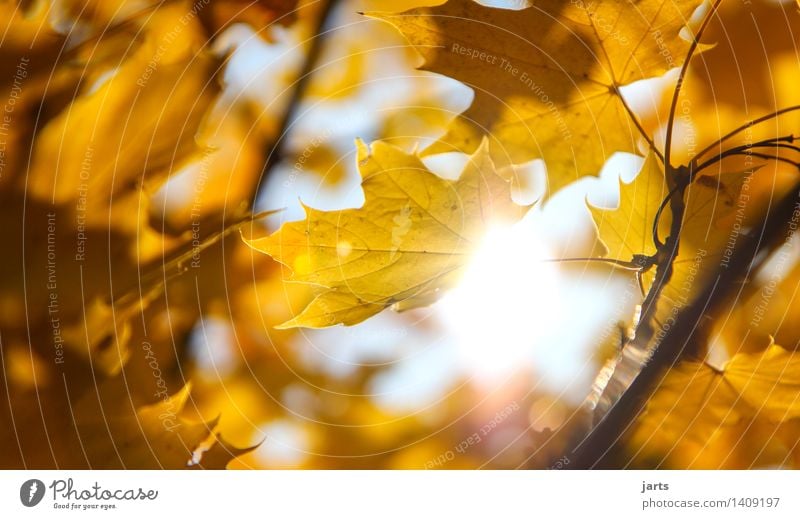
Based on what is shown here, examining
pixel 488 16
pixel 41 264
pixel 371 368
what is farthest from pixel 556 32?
pixel 41 264

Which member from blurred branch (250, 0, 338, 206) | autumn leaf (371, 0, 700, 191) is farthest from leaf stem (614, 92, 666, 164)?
blurred branch (250, 0, 338, 206)

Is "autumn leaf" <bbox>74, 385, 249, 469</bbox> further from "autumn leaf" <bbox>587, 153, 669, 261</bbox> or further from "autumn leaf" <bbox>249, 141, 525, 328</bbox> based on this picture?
"autumn leaf" <bbox>587, 153, 669, 261</bbox>

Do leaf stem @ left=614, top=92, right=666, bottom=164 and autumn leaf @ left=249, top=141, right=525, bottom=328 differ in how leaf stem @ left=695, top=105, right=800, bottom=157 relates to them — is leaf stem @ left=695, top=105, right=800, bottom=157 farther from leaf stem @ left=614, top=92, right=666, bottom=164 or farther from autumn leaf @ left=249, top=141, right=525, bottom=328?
autumn leaf @ left=249, top=141, right=525, bottom=328

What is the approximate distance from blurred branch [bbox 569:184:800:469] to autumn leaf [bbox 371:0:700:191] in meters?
0.13

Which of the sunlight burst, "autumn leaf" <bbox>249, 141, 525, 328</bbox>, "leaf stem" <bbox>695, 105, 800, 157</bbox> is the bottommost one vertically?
the sunlight burst

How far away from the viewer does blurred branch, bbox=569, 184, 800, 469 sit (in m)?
0.47

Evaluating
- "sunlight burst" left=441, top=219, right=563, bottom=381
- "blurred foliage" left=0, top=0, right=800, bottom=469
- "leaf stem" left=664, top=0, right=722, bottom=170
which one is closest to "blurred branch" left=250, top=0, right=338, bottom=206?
"blurred foliage" left=0, top=0, right=800, bottom=469

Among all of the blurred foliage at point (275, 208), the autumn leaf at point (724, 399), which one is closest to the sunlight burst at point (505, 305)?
the blurred foliage at point (275, 208)

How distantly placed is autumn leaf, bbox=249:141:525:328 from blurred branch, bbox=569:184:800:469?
162 millimetres

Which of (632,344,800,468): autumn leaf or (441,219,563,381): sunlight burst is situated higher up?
(441,219,563,381): sunlight burst

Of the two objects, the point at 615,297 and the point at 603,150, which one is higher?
the point at 603,150

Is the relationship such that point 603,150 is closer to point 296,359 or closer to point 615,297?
point 615,297

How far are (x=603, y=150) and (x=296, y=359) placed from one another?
0.93 feet

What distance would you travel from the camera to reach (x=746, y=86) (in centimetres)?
50
